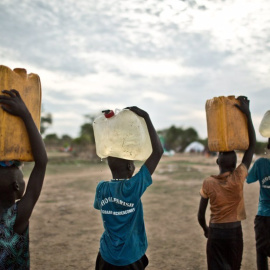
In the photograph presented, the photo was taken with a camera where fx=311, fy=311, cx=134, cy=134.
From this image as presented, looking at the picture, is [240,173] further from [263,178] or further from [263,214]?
[263,214]

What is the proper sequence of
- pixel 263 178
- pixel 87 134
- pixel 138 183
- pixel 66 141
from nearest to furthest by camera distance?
pixel 138 183 → pixel 263 178 → pixel 87 134 → pixel 66 141

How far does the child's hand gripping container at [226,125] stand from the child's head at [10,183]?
1657 mm

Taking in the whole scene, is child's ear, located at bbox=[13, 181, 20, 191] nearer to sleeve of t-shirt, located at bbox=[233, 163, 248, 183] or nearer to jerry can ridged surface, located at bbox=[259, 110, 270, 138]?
sleeve of t-shirt, located at bbox=[233, 163, 248, 183]

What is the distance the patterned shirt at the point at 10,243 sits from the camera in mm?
1797

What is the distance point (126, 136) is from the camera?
230 centimetres

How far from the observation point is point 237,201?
2758 mm

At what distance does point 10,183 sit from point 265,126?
253 centimetres

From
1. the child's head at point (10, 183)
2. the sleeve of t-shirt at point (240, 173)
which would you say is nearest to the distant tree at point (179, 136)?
the sleeve of t-shirt at point (240, 173)

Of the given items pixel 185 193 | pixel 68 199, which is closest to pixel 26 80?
pixel 68 199

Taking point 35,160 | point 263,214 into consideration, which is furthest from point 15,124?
point 263,214

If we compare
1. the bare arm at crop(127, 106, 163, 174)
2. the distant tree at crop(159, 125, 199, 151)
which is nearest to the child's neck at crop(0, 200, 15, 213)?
the bare arm at crop(127, 106, 163, 174)

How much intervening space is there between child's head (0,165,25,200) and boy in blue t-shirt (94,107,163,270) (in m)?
0.63

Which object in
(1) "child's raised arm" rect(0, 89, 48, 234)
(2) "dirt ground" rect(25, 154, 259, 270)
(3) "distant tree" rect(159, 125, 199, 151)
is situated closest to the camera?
(1) "child's raised arm" rect(0, 89, 48, 234)

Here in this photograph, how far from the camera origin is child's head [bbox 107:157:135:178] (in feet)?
7.50
